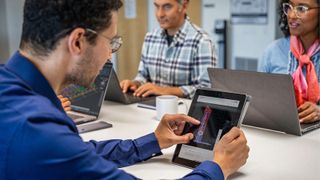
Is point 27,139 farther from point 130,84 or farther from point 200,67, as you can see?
point 200,67

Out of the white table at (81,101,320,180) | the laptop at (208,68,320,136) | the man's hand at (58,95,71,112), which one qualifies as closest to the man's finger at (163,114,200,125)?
the white table at (81,101,320,180)

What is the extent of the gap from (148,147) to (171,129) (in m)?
0.10

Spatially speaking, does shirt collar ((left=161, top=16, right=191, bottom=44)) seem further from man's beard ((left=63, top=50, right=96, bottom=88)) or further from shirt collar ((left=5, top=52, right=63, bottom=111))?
shirt collar ((left=5, top=52, right=63, bottom=111))

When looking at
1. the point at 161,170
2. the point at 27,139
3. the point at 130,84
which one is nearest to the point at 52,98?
the point at 27,139

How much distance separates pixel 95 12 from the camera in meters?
1.02

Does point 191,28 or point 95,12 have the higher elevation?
point 95,12

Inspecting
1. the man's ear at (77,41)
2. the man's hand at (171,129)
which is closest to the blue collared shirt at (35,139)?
the man's ear at (77,41)

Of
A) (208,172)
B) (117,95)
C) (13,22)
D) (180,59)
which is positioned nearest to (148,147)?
(208,172)

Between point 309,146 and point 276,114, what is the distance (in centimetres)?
20

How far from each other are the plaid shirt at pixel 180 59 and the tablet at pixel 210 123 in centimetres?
98

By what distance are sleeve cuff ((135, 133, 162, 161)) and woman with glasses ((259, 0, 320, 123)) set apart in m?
0.80

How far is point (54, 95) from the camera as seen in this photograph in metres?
1.02

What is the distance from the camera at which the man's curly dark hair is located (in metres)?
0.97

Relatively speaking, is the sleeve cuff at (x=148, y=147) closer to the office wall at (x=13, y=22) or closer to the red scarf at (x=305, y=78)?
the red scarf at (x=305, y=78)
